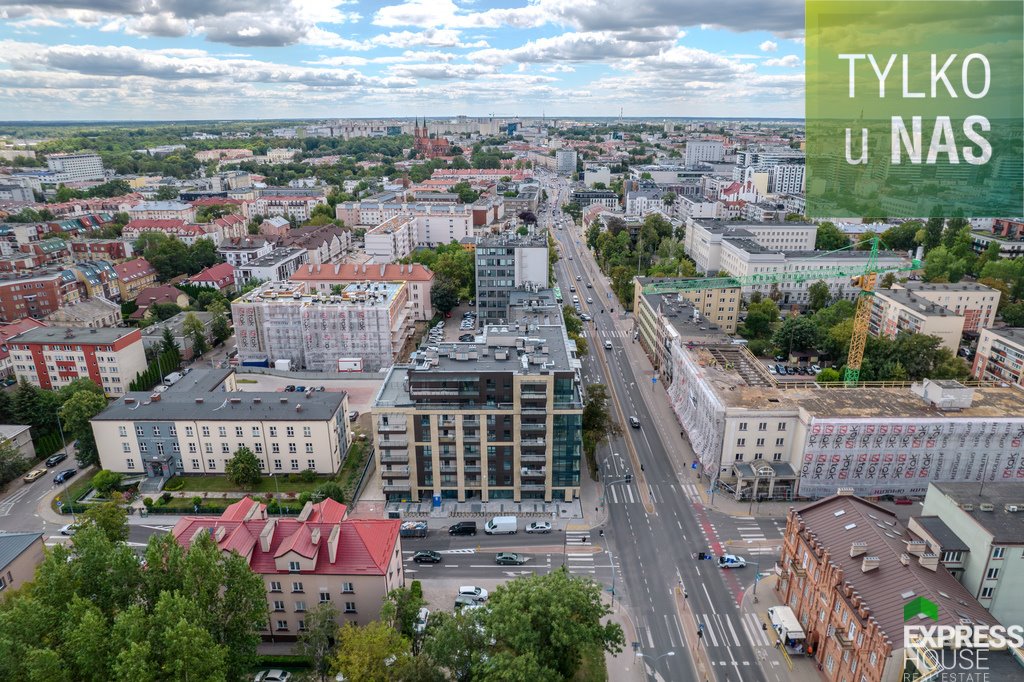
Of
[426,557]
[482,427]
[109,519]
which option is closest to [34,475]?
[109,519]

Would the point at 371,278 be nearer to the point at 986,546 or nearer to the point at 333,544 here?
the point at 333,544

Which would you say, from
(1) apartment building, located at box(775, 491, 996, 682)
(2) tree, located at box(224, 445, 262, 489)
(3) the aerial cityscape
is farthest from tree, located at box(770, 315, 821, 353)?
(2) tree, located at box(224, 445, 262, 489)

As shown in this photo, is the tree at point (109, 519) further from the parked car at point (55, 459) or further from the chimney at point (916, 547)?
the chimney at point (916, 547)

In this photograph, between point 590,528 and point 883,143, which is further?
point 590,528

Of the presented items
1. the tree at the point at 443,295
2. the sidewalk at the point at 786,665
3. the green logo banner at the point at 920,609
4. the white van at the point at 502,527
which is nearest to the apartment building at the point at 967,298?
the sidewalk at the point at 786,665

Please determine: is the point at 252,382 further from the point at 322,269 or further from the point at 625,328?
the point at 625,328

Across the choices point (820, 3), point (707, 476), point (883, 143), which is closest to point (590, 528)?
point (707, 476)
